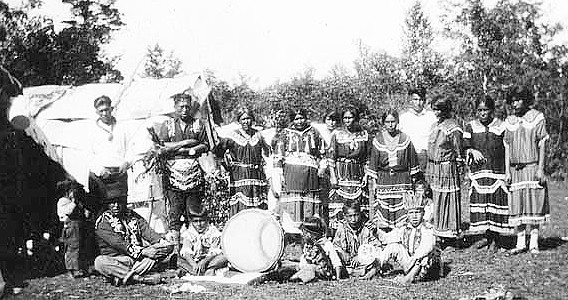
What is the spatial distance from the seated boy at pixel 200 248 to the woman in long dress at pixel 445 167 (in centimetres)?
287

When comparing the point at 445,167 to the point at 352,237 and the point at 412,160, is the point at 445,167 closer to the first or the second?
the point at 412,160

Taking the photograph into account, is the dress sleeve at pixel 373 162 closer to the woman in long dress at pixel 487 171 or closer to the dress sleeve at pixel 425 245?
the woman in long dress at pixel 487 171

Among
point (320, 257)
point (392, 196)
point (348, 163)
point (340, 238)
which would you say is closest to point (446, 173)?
point (392, 196)

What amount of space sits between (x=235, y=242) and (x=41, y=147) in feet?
9.52

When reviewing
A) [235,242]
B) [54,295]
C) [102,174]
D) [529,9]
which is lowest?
[54,295]

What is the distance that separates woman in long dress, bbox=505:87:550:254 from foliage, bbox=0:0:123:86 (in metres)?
11.0

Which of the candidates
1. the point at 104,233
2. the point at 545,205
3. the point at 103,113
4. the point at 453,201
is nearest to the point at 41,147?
the point at 103,113

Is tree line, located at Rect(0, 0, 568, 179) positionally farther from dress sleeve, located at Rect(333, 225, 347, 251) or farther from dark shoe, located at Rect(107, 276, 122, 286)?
dark shoe, located at Rect(107, 276, 122, 286)

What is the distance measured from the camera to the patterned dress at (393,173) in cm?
775

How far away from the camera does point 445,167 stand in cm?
798

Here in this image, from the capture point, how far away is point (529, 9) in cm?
1992

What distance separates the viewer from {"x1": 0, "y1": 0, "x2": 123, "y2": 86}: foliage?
15703 millimetres

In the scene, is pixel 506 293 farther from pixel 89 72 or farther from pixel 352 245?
pixel 89 72

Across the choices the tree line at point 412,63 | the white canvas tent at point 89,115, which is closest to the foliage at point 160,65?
the tree line at point 412,63
